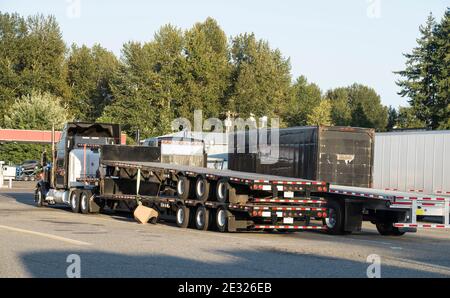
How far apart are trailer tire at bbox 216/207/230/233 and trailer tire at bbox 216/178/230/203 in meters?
0.27

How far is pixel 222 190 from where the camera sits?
73.0 ft

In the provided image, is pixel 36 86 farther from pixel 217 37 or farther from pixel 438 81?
pixel 438 81

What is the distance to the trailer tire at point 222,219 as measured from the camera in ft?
71.8

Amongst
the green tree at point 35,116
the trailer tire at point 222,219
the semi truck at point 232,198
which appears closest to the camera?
the semi truck at point 232,198

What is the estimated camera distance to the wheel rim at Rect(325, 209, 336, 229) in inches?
912

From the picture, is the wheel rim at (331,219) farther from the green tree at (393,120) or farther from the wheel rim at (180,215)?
the green tree at (393,120)

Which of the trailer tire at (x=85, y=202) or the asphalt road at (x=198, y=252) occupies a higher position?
the trailer tire at (x=85, y=202)

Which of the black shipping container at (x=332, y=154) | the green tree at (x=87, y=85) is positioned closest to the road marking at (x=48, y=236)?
the black shipping container at (x=332, y=154)

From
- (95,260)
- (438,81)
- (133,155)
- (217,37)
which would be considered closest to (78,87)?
(217,37)

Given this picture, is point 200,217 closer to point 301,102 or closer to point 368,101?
point 301,102

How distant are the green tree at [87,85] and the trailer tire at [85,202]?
7658 centimetres

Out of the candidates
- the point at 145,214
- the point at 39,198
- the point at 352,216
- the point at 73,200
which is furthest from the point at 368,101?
the point at 352,216

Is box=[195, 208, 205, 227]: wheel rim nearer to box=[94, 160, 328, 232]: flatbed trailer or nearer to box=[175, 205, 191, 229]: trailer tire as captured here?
box=[94, 160, 328, 232]: flatbed trailer

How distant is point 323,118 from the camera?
9994 cm
